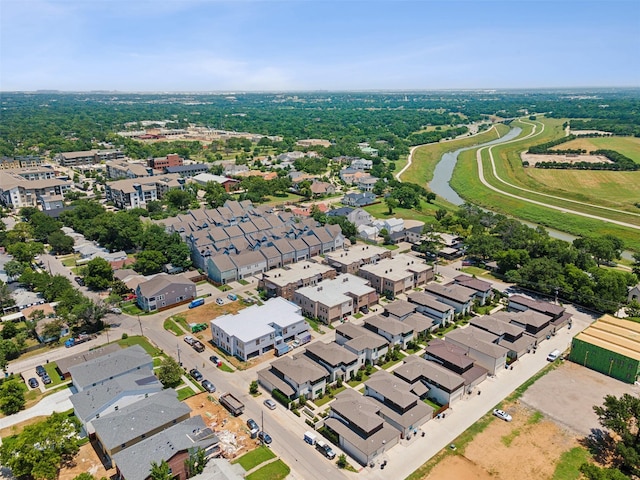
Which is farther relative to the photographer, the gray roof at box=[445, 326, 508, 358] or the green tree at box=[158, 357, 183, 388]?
the gray roof at box=[445, 326, 508, 358]

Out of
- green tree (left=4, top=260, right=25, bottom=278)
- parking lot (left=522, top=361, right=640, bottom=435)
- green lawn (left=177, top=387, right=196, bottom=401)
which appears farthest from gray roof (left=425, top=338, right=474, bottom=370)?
green tree (left=4, top=260, right=25, bottom=278)

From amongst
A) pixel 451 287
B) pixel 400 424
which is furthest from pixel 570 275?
pixel 400 424

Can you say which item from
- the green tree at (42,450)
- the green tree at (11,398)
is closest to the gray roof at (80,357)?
the green tree at (11,398)

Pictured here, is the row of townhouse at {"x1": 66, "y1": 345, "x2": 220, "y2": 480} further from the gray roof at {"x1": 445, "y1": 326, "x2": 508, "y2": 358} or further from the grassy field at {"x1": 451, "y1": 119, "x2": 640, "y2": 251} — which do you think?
the grassy field at {"x1": 451, "y1": 119, "x2": 640, "y2": 251}

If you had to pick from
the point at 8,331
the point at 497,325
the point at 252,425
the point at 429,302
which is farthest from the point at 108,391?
the point at 497,325

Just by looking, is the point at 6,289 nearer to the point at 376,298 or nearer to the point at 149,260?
the point at 149,260

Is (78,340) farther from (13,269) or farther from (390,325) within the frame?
(390,325)

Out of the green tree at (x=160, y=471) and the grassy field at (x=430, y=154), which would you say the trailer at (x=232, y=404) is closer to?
the green tree at (x=160, y=471)
